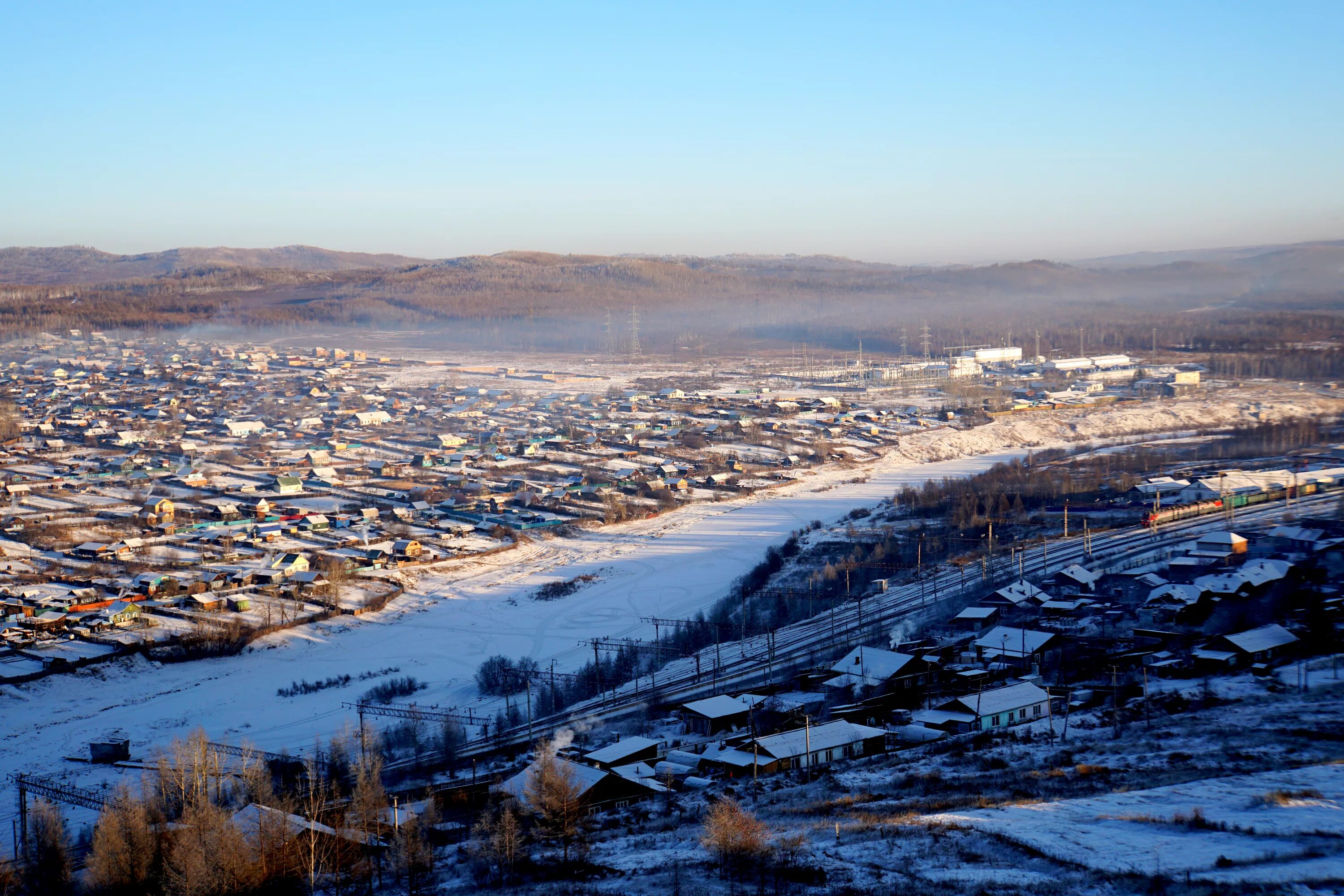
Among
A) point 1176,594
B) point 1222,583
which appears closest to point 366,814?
point 1176,594

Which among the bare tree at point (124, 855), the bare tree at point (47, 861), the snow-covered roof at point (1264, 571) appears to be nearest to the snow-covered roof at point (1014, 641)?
the snow-covered roof at point (1264, 571)

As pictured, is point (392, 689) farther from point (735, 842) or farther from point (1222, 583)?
point (1222, 583)

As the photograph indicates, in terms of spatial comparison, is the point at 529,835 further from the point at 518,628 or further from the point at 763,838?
the point at 518,628

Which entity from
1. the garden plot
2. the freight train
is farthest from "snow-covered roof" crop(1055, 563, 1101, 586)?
the garden plot

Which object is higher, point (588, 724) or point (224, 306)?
point (224, 306)

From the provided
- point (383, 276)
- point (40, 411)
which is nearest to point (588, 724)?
point (40, 411)

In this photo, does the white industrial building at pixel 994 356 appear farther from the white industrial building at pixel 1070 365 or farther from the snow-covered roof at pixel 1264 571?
the snow-covered roof at pixel 1264 571
